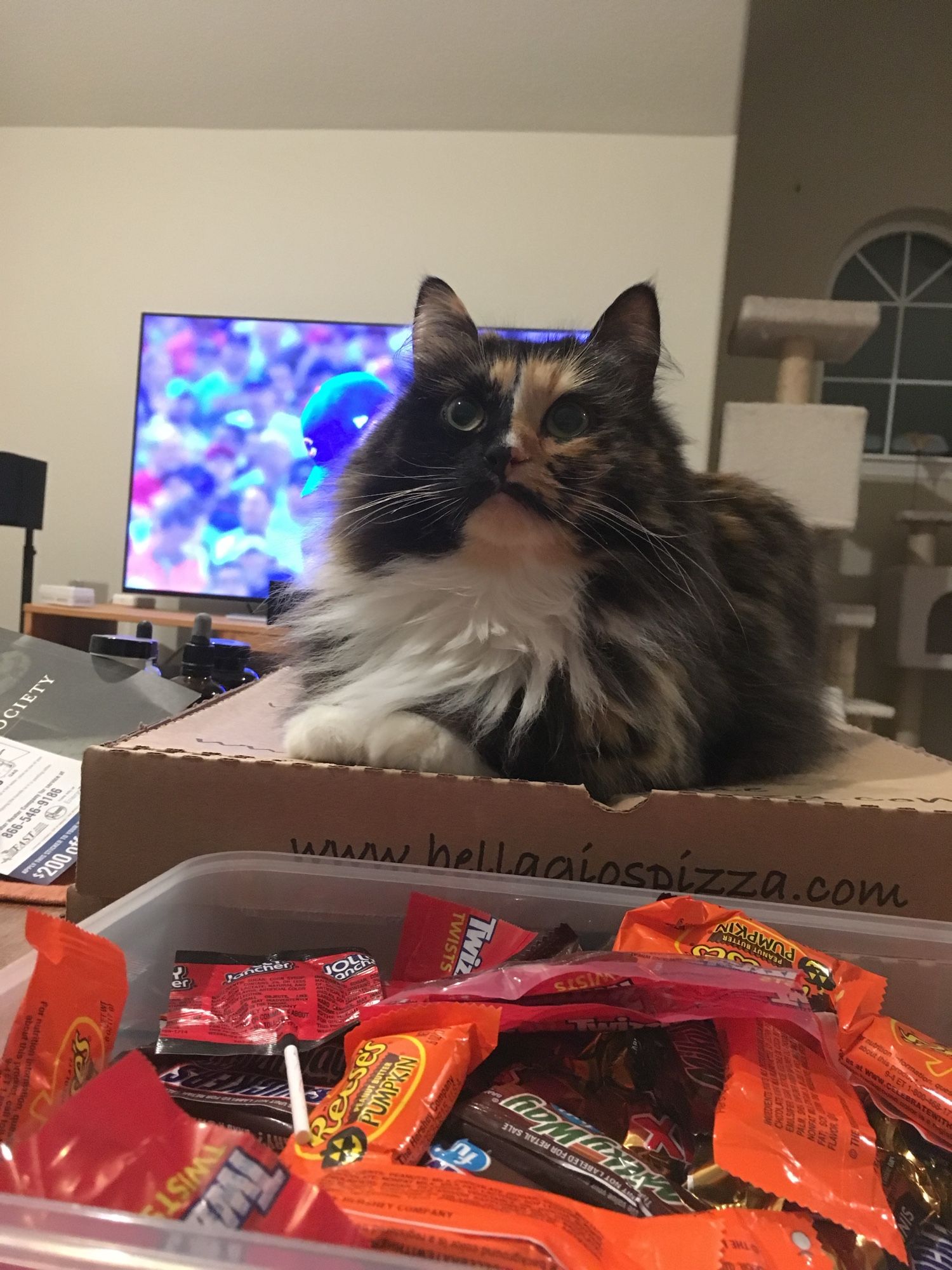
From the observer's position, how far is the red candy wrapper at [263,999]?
50 cm

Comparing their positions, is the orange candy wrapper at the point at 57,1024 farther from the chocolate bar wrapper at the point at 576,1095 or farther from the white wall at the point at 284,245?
the white wall at the point at 284,245

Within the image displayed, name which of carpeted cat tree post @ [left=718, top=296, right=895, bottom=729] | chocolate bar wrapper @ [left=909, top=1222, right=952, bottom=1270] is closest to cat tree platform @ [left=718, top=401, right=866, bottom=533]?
carpeted cat tree post @ [left=718, top=296, right=895, bottom=729]

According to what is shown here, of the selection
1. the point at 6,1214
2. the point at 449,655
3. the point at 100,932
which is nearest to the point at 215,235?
the point at 449,655

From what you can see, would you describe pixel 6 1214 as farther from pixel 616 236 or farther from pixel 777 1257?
pixel 616 236

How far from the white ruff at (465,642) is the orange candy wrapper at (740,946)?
22cm

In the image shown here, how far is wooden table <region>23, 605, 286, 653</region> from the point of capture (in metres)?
2.64

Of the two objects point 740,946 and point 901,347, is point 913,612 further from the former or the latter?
point 740,946

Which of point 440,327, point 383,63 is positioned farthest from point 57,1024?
point 383,63

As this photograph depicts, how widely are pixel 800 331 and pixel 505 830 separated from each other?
8.18 ft

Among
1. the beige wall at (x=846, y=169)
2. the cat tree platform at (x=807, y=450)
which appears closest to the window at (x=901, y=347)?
the beige wall at (x=846, y=169)

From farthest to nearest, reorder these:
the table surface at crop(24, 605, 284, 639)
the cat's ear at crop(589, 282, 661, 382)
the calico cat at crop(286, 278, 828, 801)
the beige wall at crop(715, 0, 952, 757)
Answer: the beige wall at crop(715, 0, 952, 757) → the table surface at crop(24, 605, 284, 639) → the cat's ear at crop(589, 282, 661, 382) → the calico cat at crop(286, 278, 828, 801)

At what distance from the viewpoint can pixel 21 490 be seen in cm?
255

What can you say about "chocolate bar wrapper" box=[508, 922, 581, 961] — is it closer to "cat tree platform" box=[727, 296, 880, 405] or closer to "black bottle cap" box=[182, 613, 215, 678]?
"black bottle cap" box=[182, 613, 215, 678]

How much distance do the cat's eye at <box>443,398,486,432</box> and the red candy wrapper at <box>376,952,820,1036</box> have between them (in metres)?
0.52
